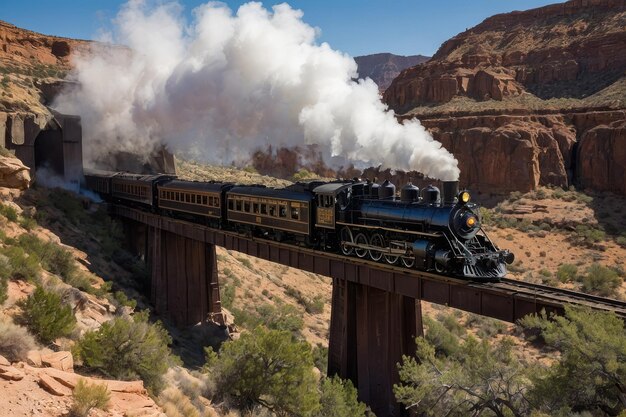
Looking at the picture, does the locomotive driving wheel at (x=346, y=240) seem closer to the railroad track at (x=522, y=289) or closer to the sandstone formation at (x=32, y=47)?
the railroad track at (x=522, y=289)

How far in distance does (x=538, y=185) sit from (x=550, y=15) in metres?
37.3

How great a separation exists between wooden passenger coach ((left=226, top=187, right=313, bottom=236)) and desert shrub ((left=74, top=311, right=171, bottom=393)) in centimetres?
705

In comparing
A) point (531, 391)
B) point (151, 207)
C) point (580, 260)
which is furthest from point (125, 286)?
point (580, 260)

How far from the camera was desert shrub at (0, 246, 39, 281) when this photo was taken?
579 inches

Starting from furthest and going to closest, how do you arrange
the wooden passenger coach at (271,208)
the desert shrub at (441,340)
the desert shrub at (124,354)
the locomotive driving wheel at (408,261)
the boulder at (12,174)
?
1. the boulder at (12,174)
2. the desert shrub at (441,340)
3. the wooden passenger coach at (271,208)
4. the locomotive driving wheel at (408,261)
5. the desert shrub at (124,354)

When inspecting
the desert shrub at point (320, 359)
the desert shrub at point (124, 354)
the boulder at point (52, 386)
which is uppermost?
the boulder at point (52, 386)

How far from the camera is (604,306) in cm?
1088

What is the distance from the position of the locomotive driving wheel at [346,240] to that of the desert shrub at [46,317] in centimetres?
748

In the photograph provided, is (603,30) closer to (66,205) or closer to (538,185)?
(538,185)

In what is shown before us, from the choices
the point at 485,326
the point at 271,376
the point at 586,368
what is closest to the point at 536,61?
the point at 485,326

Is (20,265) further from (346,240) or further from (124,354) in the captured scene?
(346,240)

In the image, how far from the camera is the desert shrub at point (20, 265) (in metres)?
14.7

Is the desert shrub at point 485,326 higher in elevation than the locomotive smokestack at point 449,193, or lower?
lower

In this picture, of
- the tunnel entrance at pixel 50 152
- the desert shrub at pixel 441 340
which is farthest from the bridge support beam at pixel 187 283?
the tunnel entrance at pixel 50 152
